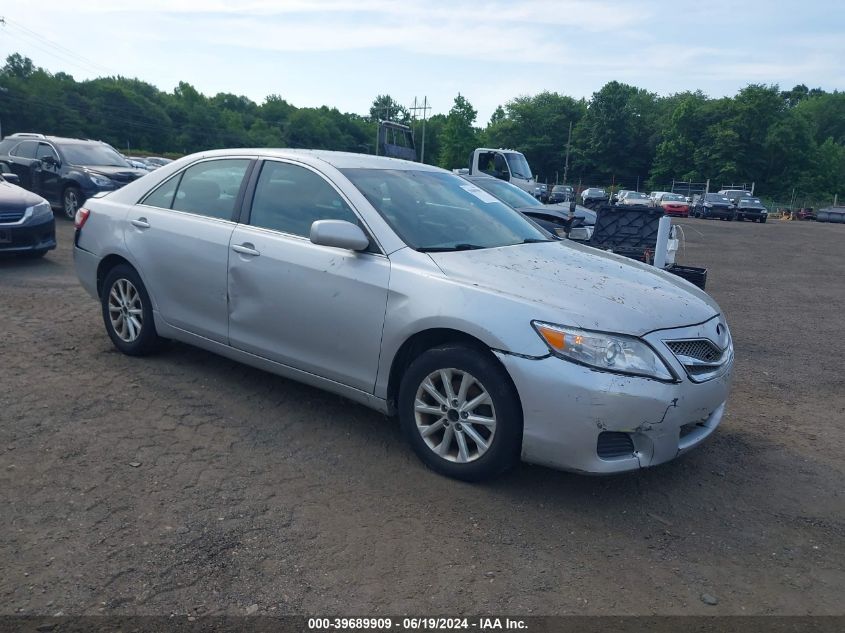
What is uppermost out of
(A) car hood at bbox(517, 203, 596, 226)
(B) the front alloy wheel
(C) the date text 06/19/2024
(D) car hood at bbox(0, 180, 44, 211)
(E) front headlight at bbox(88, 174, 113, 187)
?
(A) car hood at bbox(517, 203, 596, 226)

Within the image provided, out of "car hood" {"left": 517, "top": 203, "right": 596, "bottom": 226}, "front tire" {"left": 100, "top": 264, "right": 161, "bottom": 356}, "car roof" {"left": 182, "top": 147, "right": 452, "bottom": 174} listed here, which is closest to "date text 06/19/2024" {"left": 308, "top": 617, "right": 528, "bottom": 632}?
"car roof" {"left": 182, "top": 147, "right": 452, "bottom": 174}

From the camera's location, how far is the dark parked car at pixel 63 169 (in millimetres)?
13742

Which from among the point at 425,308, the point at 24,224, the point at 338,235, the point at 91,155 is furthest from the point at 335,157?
the point at 91,155

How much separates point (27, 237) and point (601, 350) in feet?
27.3

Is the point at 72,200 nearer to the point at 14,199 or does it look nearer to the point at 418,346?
the point at 14,199

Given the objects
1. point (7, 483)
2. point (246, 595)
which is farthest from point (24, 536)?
point (246, 595)

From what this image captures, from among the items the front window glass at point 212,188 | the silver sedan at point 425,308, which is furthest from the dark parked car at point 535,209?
the silver sedan at point 425,308

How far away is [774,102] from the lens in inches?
3177

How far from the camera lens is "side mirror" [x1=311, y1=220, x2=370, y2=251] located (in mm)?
3988

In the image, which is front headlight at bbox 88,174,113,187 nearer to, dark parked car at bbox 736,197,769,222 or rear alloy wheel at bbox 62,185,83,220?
rear alloy wheel at bbox 62,185,83,220

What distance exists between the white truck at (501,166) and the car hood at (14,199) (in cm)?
1313

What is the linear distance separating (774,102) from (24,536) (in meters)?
91.4

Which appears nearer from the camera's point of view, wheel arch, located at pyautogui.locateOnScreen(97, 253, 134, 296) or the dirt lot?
the dirt lot

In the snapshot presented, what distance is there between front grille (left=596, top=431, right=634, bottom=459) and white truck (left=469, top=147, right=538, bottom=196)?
58.0ft
